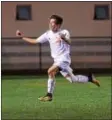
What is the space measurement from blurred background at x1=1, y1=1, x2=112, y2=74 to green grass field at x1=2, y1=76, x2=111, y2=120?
6036mm

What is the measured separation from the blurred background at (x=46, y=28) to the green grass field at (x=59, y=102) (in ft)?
19.8

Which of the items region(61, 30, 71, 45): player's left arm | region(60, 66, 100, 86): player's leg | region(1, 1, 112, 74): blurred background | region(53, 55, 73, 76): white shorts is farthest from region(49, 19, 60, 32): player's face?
region(1, 1, 112, 74): blurred background

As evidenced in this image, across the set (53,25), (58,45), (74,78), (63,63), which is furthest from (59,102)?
(53,25)

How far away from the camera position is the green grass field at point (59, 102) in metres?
8.34

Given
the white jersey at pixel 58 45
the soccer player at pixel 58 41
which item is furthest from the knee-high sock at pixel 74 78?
the white jersey at pixel 58 45

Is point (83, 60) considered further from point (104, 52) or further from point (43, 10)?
point (43, 10)

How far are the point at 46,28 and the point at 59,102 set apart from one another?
33.0ft

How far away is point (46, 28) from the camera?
779 inches

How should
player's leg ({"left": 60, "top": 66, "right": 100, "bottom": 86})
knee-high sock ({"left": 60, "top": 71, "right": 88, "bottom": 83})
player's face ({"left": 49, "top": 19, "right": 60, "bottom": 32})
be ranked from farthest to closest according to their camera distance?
knee-high sock ({"left": 60, "top": 71, "right": 88, "bottom": 83}), player's leg ({"left": 60, "top": 66, "right": 100, "bottom": 86}), player's face ({"left": 49, "top": 19, "right": 60, "bottom": 32})

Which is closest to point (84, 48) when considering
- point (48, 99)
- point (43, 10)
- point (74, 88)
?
point (43, 10)

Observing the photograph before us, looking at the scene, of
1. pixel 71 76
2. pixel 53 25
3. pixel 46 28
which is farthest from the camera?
pixel 46 28

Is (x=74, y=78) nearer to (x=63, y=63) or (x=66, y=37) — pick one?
(x=63, y=63)

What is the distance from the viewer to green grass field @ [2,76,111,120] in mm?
8344

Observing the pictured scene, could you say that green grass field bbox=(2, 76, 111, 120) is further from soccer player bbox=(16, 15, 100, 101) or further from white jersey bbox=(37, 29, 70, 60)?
white jersey bbox=(37, 29, 70, 60)
